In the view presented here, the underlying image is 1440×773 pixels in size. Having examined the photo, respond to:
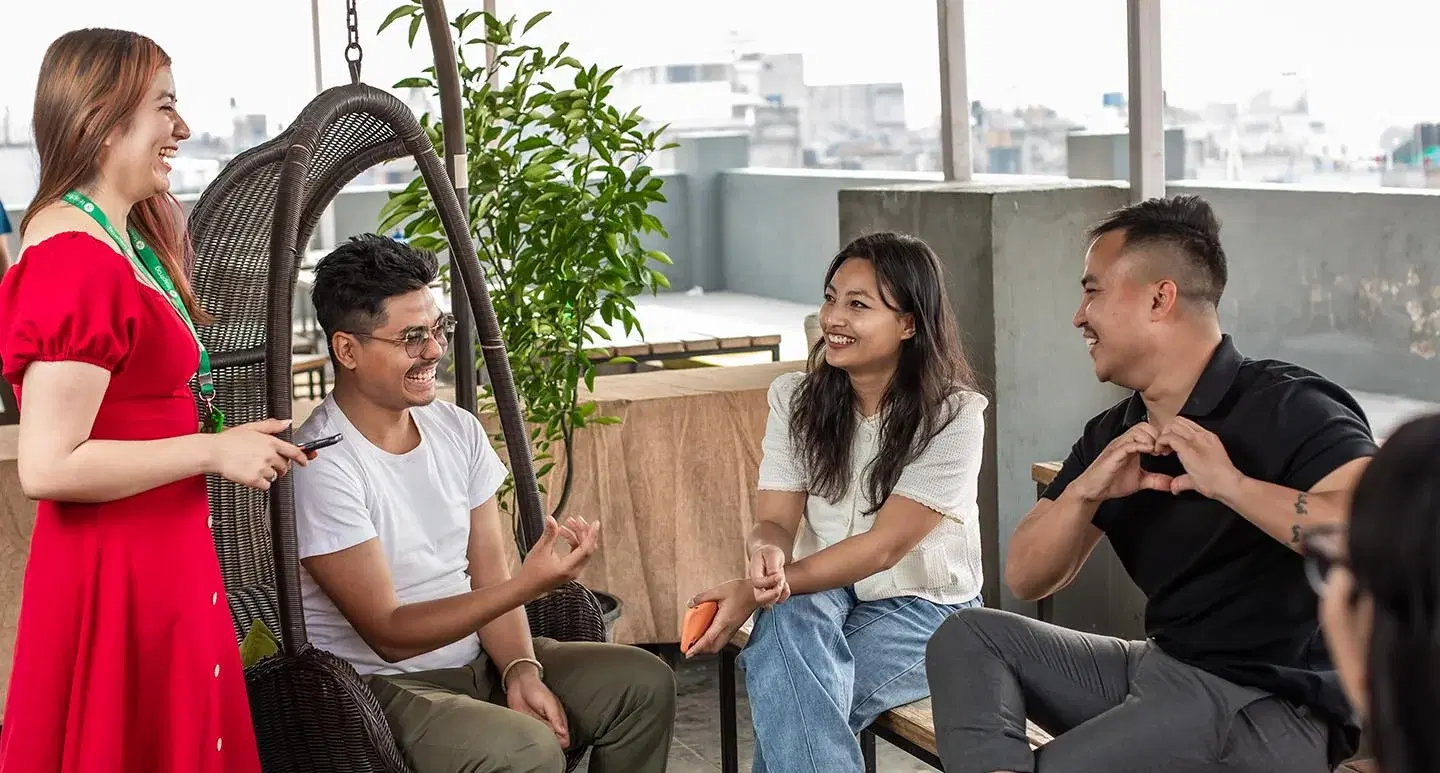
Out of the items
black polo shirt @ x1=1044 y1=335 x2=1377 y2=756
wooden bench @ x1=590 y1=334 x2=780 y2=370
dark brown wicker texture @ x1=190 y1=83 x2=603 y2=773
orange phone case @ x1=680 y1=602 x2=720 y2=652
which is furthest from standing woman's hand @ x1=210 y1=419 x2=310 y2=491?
wooden bench @ x1=590 y1=334 x2=780 y2=370

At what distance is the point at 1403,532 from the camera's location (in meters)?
1.00

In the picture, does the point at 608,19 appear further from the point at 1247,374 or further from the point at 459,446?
the point at 1247,374

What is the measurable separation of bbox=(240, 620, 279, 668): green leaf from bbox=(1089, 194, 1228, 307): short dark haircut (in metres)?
1.47

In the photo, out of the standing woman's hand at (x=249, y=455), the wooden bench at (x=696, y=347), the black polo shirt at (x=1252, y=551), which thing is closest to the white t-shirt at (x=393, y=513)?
the standing woman's hand at (x=249, y=455)

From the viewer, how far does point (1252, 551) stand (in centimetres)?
217

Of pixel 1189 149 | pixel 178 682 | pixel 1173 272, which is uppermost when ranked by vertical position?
pixel 1189 149

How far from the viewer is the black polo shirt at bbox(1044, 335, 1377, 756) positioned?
2.12 m

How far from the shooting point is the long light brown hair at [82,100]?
1978 mm

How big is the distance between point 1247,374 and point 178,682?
1.51m

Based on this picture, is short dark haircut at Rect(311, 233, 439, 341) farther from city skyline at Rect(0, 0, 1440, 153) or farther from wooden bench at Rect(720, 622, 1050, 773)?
wooden bench at Rect(720, 622, 1050, 773)

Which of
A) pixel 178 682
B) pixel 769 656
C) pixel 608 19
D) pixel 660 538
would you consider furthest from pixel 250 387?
pixel 608 19

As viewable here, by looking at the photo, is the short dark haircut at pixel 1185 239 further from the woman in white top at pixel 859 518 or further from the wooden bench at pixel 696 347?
the wooden bench at pixel 696 347

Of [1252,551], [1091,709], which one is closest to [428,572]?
[1091,709]

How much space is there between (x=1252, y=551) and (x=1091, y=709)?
0.36 metres
